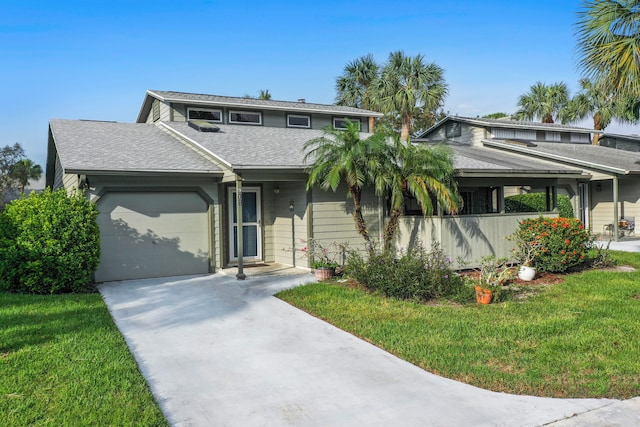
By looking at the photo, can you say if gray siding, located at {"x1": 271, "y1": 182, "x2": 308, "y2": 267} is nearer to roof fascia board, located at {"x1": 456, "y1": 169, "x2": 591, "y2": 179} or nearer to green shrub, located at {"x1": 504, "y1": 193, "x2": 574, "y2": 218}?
roof fascia board, located at {"x1": 456, "y1": 169, "x2": 591, "y2": 179}

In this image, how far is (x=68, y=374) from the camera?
4.69m

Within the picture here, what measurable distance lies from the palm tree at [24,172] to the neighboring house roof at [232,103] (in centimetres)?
1683

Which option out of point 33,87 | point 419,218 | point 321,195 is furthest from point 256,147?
point 33,87

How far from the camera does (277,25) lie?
16000 mm

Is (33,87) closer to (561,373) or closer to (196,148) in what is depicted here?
(196,148)

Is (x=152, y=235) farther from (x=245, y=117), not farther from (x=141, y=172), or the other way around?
(x=245, y=117)

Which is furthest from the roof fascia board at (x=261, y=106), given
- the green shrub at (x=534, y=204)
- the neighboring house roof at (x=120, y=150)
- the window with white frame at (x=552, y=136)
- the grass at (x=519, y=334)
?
the window with white frame at (x=552, y=136)

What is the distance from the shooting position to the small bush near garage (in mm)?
8617

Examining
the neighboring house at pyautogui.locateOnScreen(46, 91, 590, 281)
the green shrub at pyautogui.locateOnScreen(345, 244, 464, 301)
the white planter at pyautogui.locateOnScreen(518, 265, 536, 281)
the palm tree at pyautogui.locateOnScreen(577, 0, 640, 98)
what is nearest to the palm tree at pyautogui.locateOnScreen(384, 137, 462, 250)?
the neighboring house at pyautogui.locateOnScreen(46, 91, 590, 281)

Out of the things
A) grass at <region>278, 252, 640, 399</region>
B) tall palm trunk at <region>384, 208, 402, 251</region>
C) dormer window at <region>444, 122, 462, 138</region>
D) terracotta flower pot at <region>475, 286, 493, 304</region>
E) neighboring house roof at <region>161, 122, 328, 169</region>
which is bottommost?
grass at <region>278, 252, 640, 399</region>

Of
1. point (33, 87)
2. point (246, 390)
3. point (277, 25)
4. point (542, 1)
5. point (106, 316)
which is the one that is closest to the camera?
point (246, 390)

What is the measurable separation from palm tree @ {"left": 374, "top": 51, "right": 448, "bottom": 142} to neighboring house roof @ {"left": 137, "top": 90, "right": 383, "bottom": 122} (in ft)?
14.8

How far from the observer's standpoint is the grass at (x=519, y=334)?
4609 millimetres

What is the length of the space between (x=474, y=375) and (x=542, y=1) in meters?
12.2
